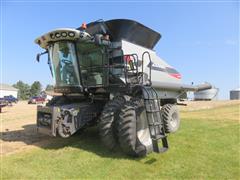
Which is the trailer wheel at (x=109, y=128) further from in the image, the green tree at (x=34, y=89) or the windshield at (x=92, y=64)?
the green tree at (x=34, y=89)

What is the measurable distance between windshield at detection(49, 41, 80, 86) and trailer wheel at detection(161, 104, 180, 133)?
3.15m

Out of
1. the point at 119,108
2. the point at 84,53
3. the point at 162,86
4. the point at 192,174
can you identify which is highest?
the point at 84,53

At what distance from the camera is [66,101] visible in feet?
23.9

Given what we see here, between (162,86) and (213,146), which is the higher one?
(162,86)

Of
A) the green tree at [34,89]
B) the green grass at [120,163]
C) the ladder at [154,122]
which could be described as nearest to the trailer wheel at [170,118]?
the green grass at [120,163]

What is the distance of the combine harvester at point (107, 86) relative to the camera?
5.01m

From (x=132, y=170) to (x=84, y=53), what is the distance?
350cm

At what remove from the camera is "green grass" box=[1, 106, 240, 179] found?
4059 millimetres

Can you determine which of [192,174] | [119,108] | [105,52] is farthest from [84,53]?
[192,174]

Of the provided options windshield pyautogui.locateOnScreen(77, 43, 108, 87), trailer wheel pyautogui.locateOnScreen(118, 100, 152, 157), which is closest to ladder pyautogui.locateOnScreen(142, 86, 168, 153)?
trailer wheel pyautogui.locateOnScreen(118, 100, 152, 157)

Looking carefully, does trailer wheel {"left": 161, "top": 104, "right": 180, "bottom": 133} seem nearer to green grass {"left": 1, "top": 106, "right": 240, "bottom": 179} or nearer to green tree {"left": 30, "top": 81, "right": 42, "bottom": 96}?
green grass {"left": 1, "top": 106, "right": 240, "bottom": 179}

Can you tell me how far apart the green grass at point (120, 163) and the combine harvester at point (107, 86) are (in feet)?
1.10

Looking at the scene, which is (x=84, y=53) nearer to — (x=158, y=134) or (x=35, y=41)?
(x=35, y=41)

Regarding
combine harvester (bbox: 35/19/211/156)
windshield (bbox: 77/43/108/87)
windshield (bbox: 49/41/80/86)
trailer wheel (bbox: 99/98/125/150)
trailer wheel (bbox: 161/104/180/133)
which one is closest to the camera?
combine harvester (bbox: 35/19/211/156)
